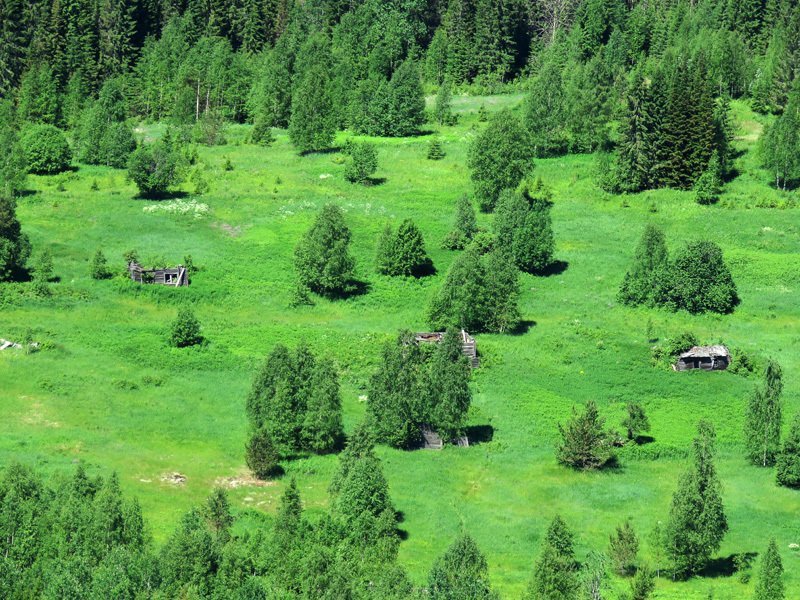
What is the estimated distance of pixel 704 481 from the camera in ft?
290

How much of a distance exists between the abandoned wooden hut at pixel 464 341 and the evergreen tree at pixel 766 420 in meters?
20.3

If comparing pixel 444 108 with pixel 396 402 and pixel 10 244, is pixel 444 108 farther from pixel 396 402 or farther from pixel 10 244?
pixel 396 402

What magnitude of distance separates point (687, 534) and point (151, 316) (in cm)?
5053

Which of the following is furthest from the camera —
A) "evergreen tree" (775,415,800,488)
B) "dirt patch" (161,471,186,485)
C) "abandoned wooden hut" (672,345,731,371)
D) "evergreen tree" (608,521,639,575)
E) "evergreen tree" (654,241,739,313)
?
"evergreen tree" (654,241,739,313)

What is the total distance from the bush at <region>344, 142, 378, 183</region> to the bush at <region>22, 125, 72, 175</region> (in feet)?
90.7

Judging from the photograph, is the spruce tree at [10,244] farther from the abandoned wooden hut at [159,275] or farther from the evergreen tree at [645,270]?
the evergreen tree at [645,270]

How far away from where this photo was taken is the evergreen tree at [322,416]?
10112 centimetres

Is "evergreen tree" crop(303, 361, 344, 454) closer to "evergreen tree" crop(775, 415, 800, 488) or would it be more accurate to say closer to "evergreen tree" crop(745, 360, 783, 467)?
"evergreen tree" crop(745, 360, 783, 467)

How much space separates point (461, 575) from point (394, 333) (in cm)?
4448

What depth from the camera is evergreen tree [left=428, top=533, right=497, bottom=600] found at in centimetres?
7519

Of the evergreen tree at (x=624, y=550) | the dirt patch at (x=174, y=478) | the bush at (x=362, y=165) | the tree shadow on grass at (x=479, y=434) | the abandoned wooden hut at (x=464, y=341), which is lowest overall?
the dirt patch at (x=174, y=478)

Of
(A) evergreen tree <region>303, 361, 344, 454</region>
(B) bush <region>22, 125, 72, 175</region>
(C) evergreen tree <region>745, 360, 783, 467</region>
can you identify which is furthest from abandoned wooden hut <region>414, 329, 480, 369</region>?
(B) bush <region>22, 125, 72, 175</region>

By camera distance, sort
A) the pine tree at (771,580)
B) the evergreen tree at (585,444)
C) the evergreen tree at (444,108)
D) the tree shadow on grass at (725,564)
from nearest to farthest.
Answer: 1. the pine tree at (771,580)
2. the tree shadow on grass at (725,564)
3. the evergreen tree at (585,444)
4. the evergreen tree at (444,108)

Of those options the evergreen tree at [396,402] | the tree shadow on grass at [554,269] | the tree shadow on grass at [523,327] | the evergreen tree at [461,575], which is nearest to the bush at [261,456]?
the evergreen tree at [396,402]
